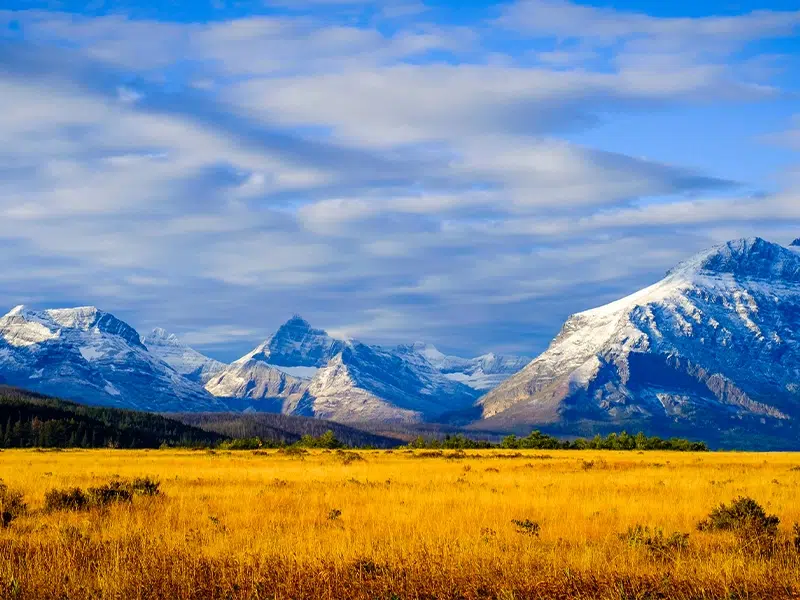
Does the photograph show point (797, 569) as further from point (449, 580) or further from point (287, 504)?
point (287, 504)

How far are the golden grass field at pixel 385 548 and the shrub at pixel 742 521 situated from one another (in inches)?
24.1

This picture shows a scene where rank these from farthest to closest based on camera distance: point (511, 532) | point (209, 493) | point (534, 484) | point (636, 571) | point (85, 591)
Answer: point (534, 484) → point (209, 493) → point (511, 532) → point (636, 571) → point (85, 591)

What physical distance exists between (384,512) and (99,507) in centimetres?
885

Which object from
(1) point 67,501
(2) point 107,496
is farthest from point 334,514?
(1) point 67,501

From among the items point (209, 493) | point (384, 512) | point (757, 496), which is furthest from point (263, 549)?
point (757, 496)

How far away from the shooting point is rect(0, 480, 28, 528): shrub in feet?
76.9

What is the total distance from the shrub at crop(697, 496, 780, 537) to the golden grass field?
2.01 feet

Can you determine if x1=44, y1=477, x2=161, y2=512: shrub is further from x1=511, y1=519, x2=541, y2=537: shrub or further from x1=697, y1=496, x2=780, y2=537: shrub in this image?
x1=697, y1=496, x2=780, y2=537: shrub

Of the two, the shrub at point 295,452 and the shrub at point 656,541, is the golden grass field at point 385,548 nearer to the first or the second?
the shrub at point 656,541

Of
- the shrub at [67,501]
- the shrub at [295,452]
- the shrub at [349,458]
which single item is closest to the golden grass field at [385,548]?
the shrub at [67,501]

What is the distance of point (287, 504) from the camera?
30.0 meters

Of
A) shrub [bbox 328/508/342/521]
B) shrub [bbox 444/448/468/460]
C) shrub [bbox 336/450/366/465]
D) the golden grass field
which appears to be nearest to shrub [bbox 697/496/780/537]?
the golden grass field

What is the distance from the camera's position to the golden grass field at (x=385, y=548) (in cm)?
1477

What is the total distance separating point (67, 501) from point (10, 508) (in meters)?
1.80
